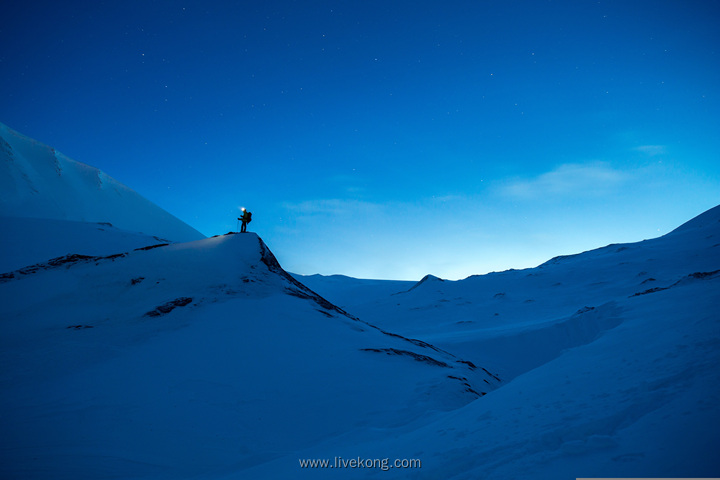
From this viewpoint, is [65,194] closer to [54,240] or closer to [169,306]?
[54,240]

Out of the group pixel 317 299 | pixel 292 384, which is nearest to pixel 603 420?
pixel 292 384

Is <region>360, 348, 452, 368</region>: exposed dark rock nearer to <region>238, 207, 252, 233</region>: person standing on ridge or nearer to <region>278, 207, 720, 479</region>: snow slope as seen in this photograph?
<region>278, 207, 720, 479</region>: snow slope

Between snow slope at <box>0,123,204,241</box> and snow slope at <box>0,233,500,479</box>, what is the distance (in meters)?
37.2

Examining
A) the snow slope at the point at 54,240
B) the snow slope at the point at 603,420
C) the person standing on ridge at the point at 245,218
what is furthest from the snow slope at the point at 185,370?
the snow slope at the point at 54,240

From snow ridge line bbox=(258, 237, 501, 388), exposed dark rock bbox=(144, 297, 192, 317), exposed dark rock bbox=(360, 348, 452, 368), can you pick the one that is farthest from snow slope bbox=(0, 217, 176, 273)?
exposed dark rock bbox=(360, 348, 452, 368)

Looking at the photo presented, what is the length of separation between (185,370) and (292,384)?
3098 mm

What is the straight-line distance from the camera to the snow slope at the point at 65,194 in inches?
1682

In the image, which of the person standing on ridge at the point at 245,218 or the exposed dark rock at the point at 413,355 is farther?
the person standing on ridge at the point at 245,218

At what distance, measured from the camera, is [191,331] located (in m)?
11.8

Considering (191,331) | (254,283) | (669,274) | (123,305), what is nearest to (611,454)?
(191,331)

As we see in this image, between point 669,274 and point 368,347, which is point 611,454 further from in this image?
point 669,274

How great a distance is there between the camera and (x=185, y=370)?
9.77 meters

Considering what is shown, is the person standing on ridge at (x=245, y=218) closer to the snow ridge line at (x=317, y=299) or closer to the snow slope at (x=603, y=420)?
the snow ridge line at (x=317, y=299)

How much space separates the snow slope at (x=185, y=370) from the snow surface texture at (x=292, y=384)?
52mm
